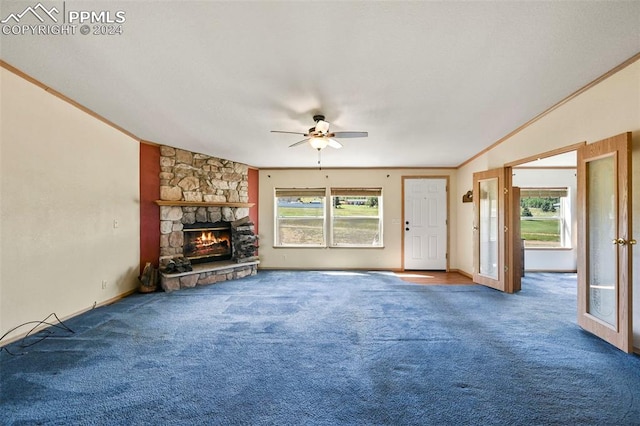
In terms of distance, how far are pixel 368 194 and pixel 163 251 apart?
13.8ft

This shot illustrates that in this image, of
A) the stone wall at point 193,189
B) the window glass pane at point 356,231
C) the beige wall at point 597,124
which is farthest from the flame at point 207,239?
the beige wall at point 597,124

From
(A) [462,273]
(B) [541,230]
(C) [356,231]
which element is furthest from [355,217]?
(B) [541,230]

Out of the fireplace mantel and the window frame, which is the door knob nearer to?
the window frame

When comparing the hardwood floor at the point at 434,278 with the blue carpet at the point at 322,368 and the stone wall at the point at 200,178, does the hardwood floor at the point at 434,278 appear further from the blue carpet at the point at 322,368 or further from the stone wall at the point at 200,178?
the stone wall at the point at 200,178

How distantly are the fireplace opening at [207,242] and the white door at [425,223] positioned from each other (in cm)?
393

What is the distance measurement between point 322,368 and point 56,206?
126 inches

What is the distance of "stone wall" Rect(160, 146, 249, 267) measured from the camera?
4148 millimetres

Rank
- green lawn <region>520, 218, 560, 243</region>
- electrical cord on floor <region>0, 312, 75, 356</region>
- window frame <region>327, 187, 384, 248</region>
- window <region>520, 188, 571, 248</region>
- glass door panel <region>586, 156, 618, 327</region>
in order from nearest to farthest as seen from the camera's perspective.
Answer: electrical cord on floor <region>0, 312, 75, 356</region> < glass door panel <region>586, 156, 618, 327</region> < window <region>520, 188, 571, 248</region> < green lawn <region>520, 218, 560, 243</region> < window frame <region>327, 187, 384, 248</region>

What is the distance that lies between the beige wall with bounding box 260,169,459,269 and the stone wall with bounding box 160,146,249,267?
0.73 meters

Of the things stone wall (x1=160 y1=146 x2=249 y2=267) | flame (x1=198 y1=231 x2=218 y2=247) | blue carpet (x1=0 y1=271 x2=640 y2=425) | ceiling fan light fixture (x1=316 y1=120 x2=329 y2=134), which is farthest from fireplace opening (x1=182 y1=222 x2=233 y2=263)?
ceiling fan light fixture (x1=316 y1=120 x2=329 y2=134)

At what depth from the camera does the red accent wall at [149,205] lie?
3920 mm

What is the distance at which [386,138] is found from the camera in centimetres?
368

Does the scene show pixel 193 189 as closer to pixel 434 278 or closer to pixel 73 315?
pixel 73 315

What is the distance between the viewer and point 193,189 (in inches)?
177
